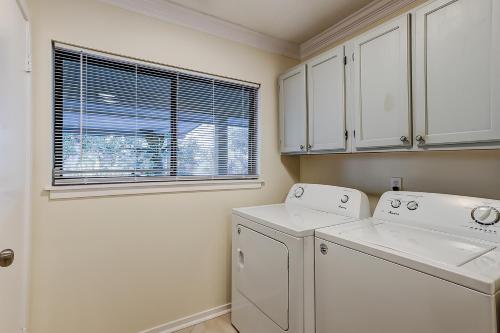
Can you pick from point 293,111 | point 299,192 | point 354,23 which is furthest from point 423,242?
point 354,23

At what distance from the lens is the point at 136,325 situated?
69.9 inches

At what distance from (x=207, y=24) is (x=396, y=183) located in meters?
1.83

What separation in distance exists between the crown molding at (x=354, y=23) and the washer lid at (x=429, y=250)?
147 centimetres

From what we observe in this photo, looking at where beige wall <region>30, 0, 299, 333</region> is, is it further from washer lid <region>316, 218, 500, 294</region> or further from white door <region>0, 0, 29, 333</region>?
washer lid <region>316, 218, 500, 294</region>

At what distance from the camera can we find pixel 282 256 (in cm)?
146

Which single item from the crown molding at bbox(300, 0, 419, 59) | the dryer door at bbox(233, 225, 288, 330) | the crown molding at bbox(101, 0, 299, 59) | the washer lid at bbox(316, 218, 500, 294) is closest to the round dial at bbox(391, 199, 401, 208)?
the washer lid at bbox(316, 218, 500, 294)

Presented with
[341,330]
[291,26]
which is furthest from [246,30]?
[341,330]

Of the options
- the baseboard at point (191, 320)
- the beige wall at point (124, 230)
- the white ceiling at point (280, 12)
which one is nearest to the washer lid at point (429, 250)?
the beige wall at point (124, 230)

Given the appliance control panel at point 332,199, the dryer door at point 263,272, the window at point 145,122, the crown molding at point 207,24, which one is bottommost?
the dryer door at point 263,272

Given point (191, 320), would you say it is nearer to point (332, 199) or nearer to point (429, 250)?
point (332, 199)

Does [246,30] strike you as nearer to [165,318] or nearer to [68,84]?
[68,84]

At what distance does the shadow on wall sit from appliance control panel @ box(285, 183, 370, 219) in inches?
11.8

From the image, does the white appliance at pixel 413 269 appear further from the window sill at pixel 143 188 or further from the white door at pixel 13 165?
the white door at pixel 13 165

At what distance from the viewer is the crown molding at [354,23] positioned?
178 centimetres
